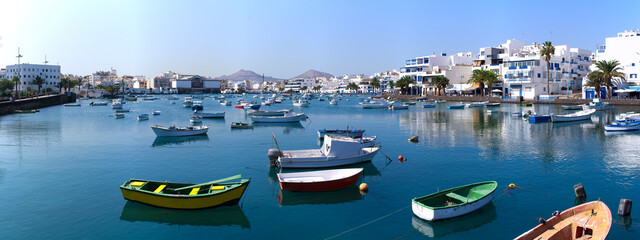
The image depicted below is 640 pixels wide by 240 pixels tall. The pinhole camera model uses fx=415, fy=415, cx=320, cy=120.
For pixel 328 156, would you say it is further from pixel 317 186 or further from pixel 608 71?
pixel 608 71

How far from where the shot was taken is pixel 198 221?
17594 millimetres

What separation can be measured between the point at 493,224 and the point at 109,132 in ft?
150

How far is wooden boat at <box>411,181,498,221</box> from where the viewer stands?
55.1 feet

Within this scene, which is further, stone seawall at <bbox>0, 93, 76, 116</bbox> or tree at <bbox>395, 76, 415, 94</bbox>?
tree at <bbox>395, 76, 415, 94</bbox>

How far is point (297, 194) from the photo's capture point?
69.6 feet

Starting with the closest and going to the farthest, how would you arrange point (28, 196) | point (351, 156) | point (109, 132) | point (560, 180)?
point (28, 196)
point (560, 180)
point (351, 156)
point (109, 132)

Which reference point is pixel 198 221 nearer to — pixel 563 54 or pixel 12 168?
pixel 12 168

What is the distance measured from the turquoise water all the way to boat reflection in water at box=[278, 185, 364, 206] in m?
0.09

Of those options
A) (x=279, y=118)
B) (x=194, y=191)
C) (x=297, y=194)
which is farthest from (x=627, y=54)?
(x=194, y=191)

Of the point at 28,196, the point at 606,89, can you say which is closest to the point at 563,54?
the point at 606,89

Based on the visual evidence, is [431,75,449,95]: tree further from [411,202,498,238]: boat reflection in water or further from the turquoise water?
[411,202,498,238]: boat reflection in water

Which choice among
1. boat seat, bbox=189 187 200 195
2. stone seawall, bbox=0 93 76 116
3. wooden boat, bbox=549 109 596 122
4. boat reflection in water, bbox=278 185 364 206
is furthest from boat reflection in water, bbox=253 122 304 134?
stone seawall, bbox=0 93 76 116

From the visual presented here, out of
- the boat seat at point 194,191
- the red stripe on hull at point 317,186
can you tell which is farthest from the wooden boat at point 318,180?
the boat seat at point 194,191

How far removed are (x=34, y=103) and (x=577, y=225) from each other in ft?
339
